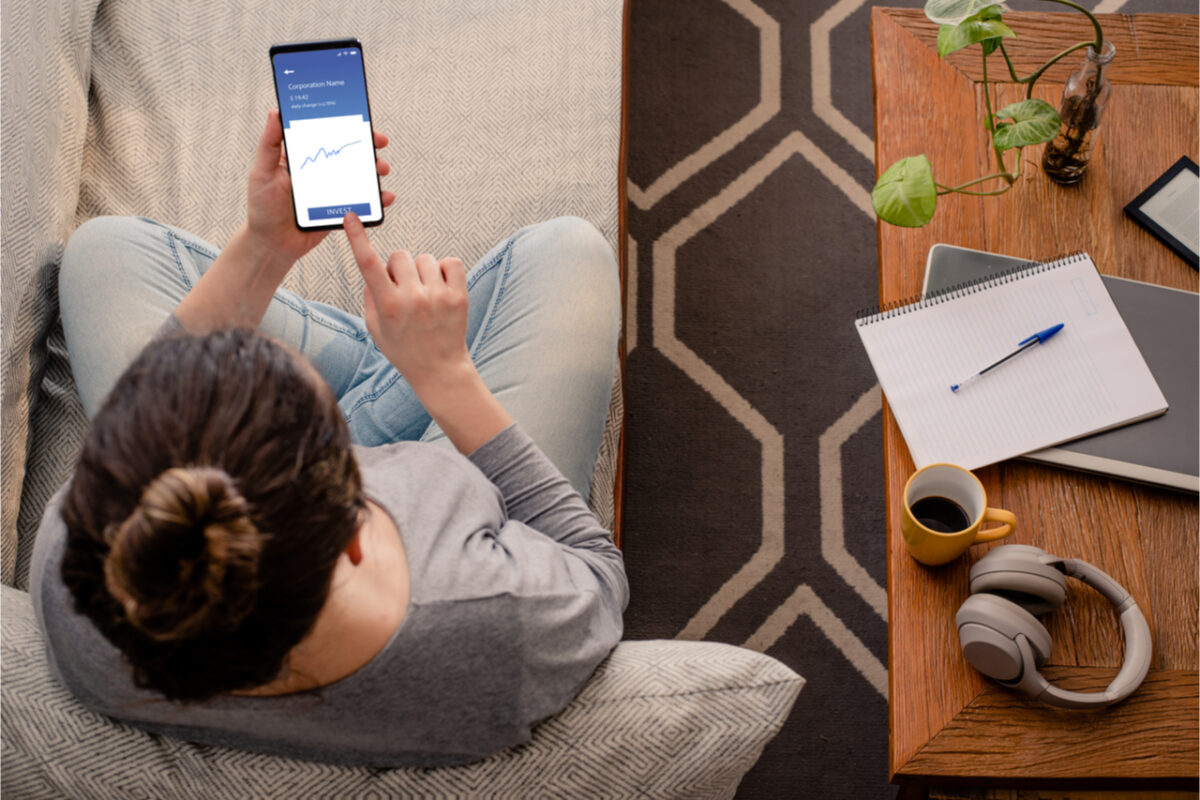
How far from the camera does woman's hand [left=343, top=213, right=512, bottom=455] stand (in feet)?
2.58

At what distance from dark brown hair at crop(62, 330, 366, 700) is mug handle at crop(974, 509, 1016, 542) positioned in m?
0.58

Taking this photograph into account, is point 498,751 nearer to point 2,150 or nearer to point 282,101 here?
point 282,101

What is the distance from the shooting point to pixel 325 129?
90cm

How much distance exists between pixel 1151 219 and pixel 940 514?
481 mm

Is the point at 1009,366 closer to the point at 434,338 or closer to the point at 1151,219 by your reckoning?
the point at 1151,219

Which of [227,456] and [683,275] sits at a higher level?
[227,456]

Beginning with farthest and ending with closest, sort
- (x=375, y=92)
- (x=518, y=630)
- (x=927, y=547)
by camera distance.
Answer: (x=375, y=92) → (x=927, y=547) → (x=518, y=630)

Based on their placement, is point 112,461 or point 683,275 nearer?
point 112,461

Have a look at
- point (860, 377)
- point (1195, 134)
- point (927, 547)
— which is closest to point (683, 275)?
point (860, 377)

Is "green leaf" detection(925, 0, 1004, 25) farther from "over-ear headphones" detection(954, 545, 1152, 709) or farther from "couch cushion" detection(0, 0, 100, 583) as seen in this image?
"couch cushion" detection(0, 0, 100, 583)

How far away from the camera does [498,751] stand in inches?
26.2

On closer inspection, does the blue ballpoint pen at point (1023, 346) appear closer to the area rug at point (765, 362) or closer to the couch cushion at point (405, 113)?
the couch cushion at point (405, 113)

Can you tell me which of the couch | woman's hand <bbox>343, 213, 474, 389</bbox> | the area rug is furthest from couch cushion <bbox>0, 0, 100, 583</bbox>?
the area rug

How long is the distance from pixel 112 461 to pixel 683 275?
1284 millimetres
